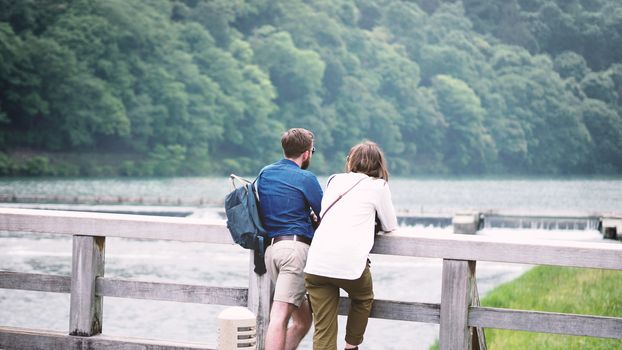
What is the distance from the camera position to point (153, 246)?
31.2 meters

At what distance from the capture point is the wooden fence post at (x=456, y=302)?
452cm

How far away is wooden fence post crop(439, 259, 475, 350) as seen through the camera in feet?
14.8

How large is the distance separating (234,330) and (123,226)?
1.36m

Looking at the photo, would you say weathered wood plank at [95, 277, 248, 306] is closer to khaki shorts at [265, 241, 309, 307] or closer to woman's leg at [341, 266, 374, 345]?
khaki shorts at [265, 241, 309, 307]

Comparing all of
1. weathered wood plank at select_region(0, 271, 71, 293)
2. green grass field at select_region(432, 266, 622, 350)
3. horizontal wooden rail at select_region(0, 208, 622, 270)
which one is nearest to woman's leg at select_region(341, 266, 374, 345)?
horizontal wooden rail at select_region(0, 208, 622, 270)

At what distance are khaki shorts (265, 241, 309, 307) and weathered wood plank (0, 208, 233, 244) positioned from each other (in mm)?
252

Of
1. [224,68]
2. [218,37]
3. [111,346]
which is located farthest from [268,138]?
[111,346]

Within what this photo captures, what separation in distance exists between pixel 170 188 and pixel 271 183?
2590 inches

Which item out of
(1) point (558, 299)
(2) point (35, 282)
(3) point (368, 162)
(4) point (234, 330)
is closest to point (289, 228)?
(3) point (368, 162)

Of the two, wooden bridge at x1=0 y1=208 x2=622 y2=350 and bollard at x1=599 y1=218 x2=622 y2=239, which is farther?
bollard at x1=599 y1=218 x2=622 y2=239

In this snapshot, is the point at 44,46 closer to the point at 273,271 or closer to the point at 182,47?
the point at 182,47

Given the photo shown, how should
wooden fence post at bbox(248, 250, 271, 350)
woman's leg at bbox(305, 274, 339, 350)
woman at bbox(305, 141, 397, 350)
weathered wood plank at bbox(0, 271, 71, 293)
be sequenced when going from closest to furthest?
woman at bbox(305, 141, 397, 350), woman's leg at bbox(305, 274, 339, 350), wooden fence post at bbox(248, 250, 271, 350), weathered wood plank at bbox(0, 271, 71, 293)

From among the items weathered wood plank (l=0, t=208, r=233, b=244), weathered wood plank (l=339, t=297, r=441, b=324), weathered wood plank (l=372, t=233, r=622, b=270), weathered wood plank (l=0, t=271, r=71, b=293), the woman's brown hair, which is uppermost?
the woman's brown hair

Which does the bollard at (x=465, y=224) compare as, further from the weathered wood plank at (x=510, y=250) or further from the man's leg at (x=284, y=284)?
the weathered wood plank at (x=510, y=250)
